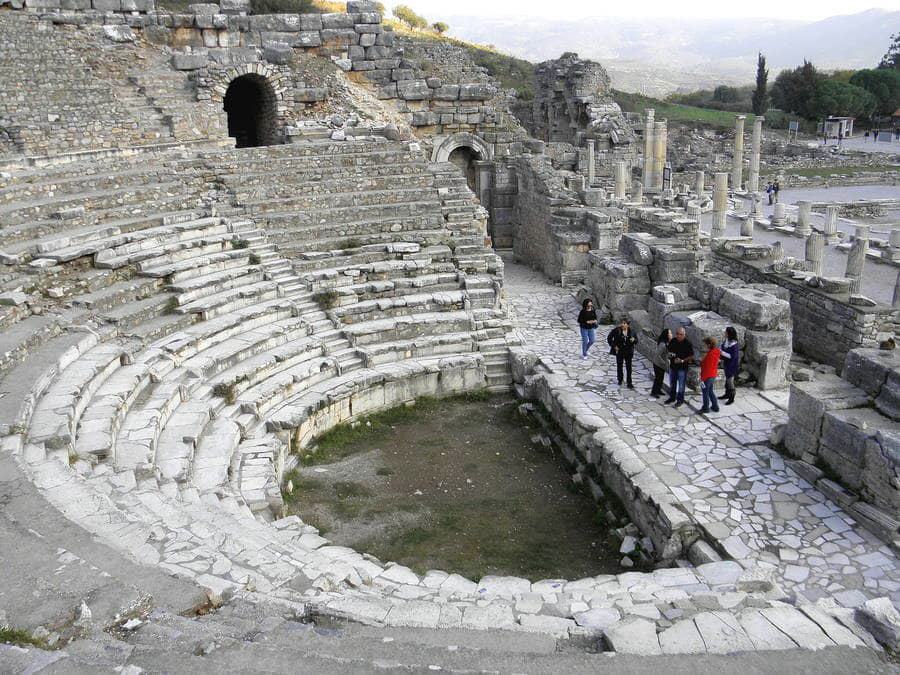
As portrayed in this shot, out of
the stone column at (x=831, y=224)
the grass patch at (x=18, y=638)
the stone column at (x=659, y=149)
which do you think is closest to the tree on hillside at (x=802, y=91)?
the stone column at (x=659, y=149)

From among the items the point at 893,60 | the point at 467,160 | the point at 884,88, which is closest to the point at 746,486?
the point at 467,160

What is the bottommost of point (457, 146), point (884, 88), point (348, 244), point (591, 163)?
point (348, 244)

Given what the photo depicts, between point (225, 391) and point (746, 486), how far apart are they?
21.3 feet

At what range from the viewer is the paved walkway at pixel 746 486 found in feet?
22.5

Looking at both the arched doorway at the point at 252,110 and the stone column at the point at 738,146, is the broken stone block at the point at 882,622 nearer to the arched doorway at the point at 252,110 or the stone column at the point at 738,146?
the arched doorway at the point at 252,110

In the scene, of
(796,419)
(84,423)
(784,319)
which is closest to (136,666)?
(84,423)

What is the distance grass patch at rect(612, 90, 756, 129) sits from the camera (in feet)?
166

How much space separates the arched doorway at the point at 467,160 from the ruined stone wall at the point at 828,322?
9155 millimetres

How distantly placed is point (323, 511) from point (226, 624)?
12.7 feet

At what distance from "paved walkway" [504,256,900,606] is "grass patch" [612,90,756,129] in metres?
42.5

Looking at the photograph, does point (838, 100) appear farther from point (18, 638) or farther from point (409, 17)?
point (18, 638)

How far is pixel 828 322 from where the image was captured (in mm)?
11672

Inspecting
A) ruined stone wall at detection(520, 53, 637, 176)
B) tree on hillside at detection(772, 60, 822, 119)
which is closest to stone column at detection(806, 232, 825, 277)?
ruined stone wall at detection(520, 53, 637, 176)

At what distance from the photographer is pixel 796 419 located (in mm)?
8695
